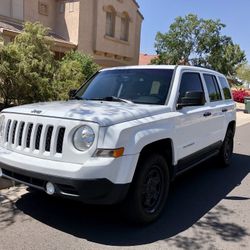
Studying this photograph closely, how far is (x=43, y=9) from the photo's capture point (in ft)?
76.8

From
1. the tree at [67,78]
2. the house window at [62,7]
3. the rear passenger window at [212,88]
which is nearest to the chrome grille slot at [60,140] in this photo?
the rear passenger window at [212,88]

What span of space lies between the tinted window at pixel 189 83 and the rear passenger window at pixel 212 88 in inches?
18.3

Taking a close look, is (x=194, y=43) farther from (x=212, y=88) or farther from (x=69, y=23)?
(x=212, y=88)

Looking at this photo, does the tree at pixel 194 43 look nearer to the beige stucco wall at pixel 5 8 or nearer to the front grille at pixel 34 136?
the beige stucco wall at pixel 5 8

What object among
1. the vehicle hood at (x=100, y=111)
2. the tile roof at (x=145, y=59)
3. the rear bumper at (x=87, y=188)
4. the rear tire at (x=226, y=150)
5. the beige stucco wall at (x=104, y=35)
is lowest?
the rear tire at (x=226, y=150)

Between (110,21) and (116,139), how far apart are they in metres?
23.7

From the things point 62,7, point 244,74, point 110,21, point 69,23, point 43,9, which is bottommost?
point 244,74

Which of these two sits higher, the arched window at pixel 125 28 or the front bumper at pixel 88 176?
the arched window at pixel 125 28

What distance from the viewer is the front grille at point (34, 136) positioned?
13.4 feet

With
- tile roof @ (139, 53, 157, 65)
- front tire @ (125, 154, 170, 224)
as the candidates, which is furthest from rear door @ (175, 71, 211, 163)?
tile roof @ (139, 53, 157, 65)

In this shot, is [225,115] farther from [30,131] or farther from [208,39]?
[208,39]

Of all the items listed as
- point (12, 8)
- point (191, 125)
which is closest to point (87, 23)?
point (12, 8)

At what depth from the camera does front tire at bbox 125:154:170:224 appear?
4273mm

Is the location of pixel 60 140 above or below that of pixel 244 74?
above
